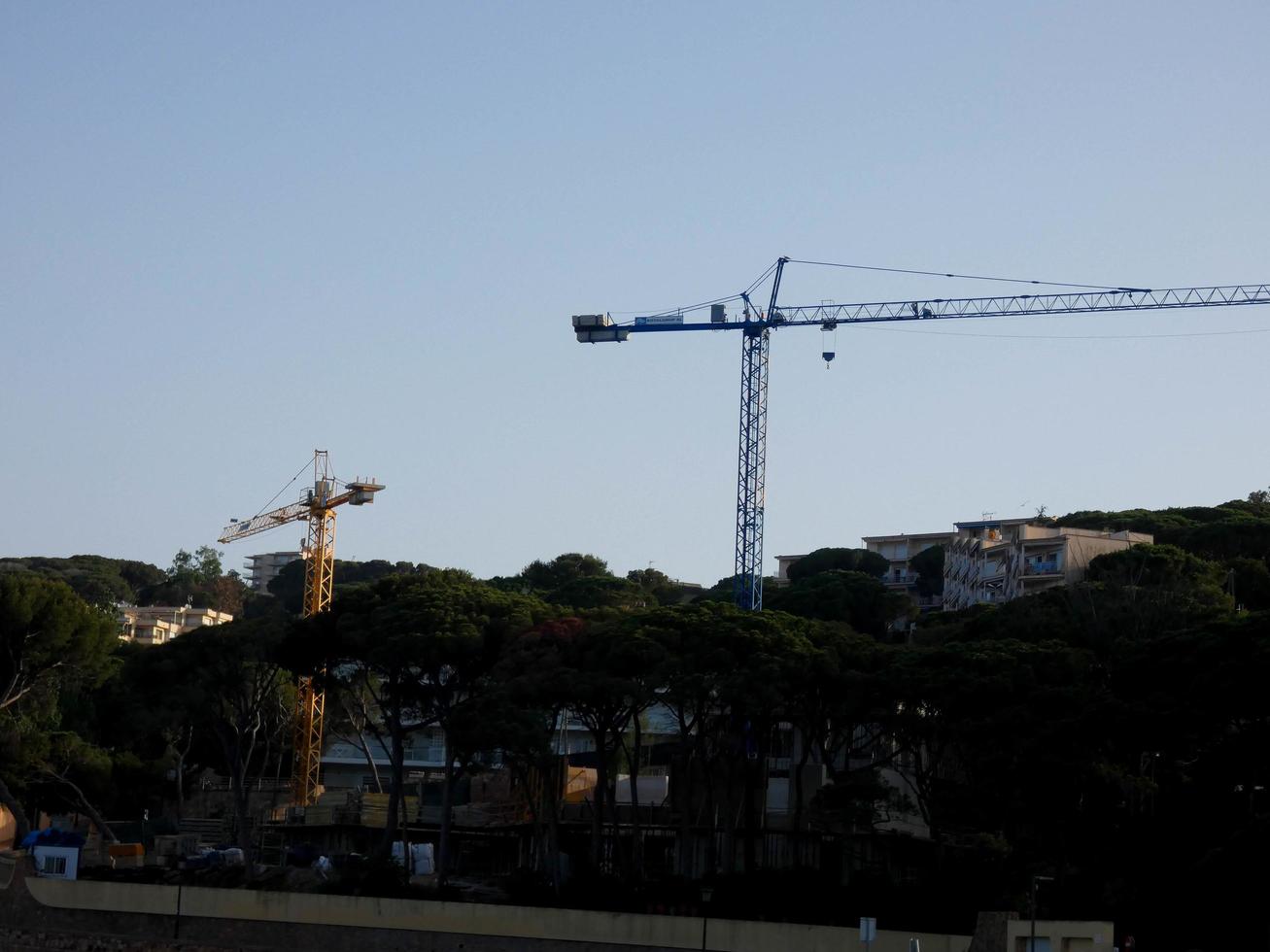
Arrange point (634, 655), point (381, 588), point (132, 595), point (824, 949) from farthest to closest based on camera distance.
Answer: point (132, 595)
point (381, 588)
point (634, 655)
point (824, 949)

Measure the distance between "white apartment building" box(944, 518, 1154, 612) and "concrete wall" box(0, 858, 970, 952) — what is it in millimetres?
51244

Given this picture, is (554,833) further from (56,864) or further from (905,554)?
(905,554)

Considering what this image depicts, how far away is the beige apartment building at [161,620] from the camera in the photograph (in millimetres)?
148500

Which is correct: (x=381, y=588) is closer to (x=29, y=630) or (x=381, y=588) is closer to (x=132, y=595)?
(x=29, y=630)

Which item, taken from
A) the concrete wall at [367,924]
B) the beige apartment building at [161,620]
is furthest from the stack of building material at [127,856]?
the beige apartment building at [161,620]

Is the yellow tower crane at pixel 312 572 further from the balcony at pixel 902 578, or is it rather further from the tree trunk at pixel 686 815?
the balcony at pixel 902 578

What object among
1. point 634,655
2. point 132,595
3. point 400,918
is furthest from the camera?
point 132,595

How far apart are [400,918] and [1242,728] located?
2319 cm

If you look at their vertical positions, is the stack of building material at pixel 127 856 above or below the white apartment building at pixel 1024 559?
below

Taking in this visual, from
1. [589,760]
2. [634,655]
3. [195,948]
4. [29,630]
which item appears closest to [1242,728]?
[634,655]

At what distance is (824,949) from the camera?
131 feet

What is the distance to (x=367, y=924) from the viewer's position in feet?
145

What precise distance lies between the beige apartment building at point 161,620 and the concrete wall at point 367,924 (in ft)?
328

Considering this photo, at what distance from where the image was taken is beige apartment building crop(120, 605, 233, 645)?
148 metres
